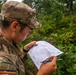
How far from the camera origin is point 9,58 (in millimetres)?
1923

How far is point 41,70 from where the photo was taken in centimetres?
212

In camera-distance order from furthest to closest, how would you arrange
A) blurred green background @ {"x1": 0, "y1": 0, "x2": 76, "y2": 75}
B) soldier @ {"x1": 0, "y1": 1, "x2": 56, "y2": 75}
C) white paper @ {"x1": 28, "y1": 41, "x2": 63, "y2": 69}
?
blurred green background @ {"x1": 0, "y1": 0, "x2": 76, "y2": 75} < white paper @ {"x1": 28, "y1": 41, "x2": 63, "y2": 69} < soldier @ {"x1": 0, "y1": 1, "x2": 56, "y2": 75}

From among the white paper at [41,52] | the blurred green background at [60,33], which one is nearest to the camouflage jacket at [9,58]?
the white paper at [41,52]

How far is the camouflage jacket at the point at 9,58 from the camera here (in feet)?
6.12

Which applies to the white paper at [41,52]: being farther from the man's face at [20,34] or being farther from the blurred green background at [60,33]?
the blurred green background at [60,33]

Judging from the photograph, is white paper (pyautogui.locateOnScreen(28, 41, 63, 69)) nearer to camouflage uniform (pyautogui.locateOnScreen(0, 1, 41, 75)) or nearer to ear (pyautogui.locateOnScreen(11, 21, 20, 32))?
camouflage uniform (pyautogui.locateOnScreen(0, 1, 41, 75))

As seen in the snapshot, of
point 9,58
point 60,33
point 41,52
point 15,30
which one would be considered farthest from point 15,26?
point 60,33

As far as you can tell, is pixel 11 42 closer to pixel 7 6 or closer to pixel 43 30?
pixel 7 6

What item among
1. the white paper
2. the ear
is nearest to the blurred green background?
the white paper

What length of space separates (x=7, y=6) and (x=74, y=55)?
1.69m

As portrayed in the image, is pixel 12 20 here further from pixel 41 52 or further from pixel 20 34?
pixel 41 52

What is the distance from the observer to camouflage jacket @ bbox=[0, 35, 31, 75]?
6.12ft

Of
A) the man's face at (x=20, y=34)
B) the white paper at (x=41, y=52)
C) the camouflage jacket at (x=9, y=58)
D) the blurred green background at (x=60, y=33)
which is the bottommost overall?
the blurred green background at (x=60, y=33)

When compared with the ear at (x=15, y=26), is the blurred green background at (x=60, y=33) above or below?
below
